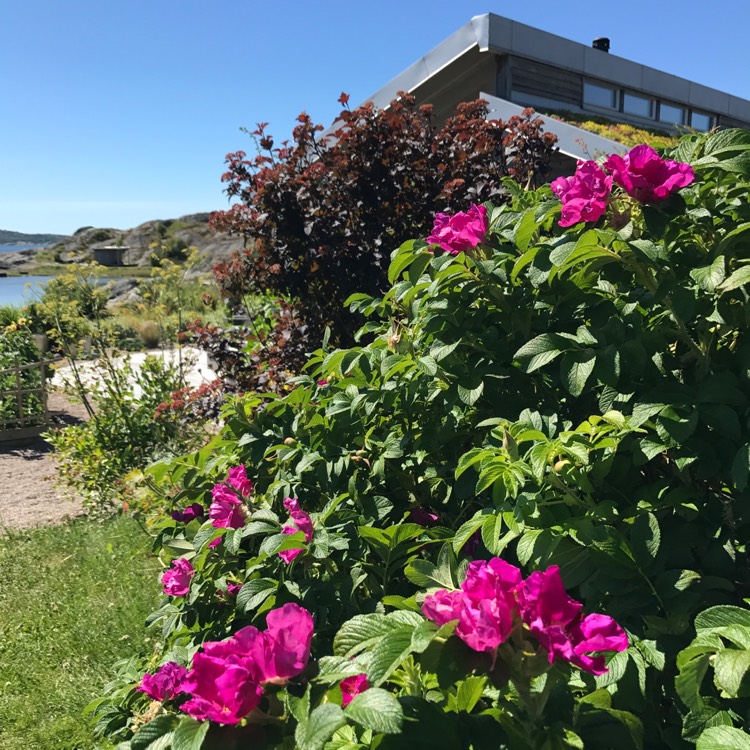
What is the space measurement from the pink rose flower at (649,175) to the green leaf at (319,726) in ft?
3.71

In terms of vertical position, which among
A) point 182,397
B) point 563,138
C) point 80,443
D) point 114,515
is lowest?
point 114,515

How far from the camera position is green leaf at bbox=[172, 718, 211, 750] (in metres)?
0.87

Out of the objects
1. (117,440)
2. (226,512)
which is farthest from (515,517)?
(117,440)

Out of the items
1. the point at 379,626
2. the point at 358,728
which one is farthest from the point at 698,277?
the point at 358,728

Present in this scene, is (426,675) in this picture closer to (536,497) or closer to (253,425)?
(536,497)

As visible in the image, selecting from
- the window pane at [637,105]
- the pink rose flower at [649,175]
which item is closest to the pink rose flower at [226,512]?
the pink rose flower at [649,175]

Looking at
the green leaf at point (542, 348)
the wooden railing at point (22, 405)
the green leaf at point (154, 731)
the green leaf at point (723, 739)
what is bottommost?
the wooden railing at point (22, 405)

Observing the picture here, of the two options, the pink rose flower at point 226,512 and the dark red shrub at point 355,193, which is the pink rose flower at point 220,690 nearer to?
the pink rose flower at point 226,512

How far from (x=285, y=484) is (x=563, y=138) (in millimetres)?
5271

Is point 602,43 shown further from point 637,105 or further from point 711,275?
point 711,275

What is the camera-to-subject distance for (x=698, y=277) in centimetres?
127

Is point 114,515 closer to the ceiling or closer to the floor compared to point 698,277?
closer to the floor

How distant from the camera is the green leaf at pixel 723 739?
87 centimetres

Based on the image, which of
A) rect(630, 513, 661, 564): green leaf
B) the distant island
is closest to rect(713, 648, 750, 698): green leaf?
rect(630, 513, 661, 564): green leaf
